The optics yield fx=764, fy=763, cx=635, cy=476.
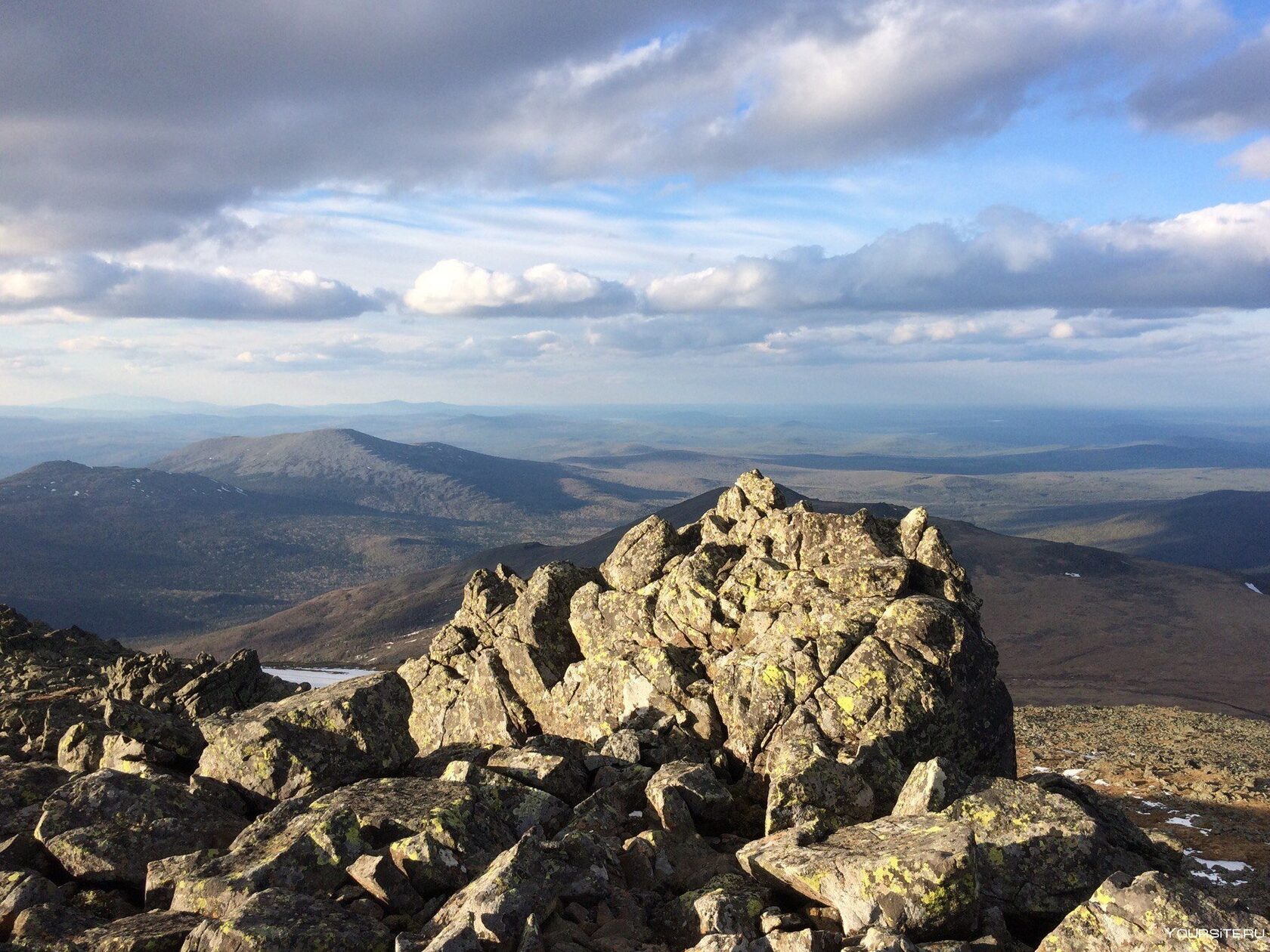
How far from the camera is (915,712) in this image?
22.1 m

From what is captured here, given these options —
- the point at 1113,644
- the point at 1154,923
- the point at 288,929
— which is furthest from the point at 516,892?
the point at 1113,644

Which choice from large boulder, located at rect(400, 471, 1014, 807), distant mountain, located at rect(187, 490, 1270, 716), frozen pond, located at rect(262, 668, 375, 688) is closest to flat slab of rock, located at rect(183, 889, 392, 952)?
large boulder, located at rect(400, 471, 1014, 807)

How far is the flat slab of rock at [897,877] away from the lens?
13.1 meters

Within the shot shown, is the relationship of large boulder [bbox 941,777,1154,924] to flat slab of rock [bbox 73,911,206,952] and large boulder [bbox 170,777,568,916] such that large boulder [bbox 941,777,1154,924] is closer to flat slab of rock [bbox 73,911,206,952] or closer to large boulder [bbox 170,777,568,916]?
large boulder [bbox 170,777,568,916]

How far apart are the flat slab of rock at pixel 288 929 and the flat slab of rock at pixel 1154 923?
35.7ft

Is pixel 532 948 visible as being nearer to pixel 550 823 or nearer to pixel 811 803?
pixel 550 823

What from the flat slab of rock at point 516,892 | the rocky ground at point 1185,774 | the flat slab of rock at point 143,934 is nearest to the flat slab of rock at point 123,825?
the flat slab of rock at point 143,934

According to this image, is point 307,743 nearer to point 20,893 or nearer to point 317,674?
point 20,893

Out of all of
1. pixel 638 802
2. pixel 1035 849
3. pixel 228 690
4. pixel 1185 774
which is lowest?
pixel 1185 774

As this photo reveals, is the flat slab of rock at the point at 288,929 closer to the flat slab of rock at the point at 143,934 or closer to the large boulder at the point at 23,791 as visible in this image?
the flat slab of rock at the point at 143,934

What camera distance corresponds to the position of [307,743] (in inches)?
784

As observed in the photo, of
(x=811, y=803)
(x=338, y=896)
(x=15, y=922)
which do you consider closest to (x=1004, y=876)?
(x=811, y=803)

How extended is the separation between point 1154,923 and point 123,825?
1930cm

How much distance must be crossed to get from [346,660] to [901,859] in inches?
6737
